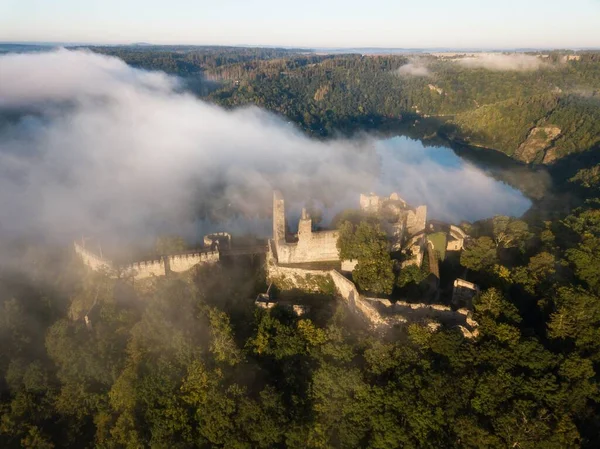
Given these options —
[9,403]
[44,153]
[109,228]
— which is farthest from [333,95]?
[9,403]

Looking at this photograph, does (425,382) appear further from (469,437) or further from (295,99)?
(295,99)

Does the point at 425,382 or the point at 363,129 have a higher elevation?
the point at 425,382

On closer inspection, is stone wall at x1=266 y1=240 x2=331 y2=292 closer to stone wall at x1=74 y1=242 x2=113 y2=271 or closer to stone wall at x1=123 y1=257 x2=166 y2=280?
stone wall at x1=123 y1=257 x2=166 y2=280

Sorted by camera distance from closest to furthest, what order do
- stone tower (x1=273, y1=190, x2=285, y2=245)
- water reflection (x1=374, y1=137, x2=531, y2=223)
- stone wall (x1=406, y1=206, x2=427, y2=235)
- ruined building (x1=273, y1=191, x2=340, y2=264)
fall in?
ruined building (x1=273, y1=191, x2=340, y2=264)
stone tower (x1=273, y1=190, x2=285, y2=245)
stone wall (x1=406, y1=206, x2=427, y2=235)
water reflection (x1=374, y1=137, x2=531, y2=223)

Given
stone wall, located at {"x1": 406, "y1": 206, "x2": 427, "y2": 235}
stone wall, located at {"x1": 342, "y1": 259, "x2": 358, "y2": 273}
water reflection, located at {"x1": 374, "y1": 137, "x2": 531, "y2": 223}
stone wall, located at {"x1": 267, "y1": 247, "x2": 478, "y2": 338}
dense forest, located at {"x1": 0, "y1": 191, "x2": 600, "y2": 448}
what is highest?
stone wall, located at {"x1": 406, "y1": 206, "x2": 427, "y2": 235}

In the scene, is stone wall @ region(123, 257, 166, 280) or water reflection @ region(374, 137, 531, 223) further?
water reflection @ region(374, 137, 531, 223)

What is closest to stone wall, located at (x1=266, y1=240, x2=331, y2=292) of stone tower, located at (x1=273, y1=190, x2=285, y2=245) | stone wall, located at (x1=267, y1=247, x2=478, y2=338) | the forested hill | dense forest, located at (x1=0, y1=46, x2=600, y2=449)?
dense forest, located at (x1=0, y1=46, x2=600, y2=449)

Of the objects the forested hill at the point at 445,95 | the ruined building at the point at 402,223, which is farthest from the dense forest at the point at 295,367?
the forested hill at the point at 445,95
